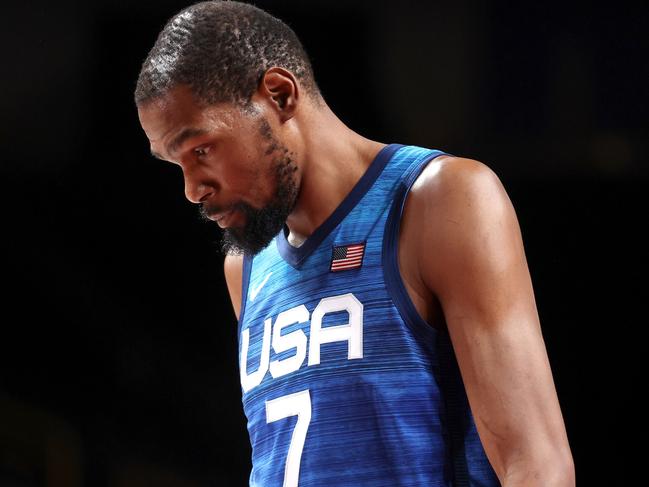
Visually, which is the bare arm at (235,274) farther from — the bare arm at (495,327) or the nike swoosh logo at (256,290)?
the bare arm at (495,327)

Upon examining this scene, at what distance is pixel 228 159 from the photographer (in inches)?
38.8

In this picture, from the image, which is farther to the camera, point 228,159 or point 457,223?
point 228,159

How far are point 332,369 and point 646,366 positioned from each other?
0.97 metres

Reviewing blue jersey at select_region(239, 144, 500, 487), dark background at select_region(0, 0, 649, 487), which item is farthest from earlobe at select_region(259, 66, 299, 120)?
dark background at select_region(0, 0, 649, 487)

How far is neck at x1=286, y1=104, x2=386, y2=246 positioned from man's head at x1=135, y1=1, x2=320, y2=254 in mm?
14

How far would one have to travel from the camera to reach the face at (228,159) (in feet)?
3.19

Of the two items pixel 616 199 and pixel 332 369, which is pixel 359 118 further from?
pixel 332 369

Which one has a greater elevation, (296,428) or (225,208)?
(225,208)

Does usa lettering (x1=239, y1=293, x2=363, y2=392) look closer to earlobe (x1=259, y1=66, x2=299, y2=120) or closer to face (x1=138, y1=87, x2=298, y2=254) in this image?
face (x1=138, y1=87, x2=298, y2=254)

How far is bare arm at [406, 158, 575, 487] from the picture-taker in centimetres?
83

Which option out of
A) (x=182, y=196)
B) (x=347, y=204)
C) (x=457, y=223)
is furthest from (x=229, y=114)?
(x=182, y=196)

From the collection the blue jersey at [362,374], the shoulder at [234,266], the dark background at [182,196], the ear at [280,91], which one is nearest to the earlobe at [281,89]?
the ear at [280,91]

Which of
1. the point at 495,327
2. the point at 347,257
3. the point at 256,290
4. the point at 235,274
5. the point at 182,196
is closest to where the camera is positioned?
the point at 495,327

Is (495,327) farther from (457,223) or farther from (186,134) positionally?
(186,134)
